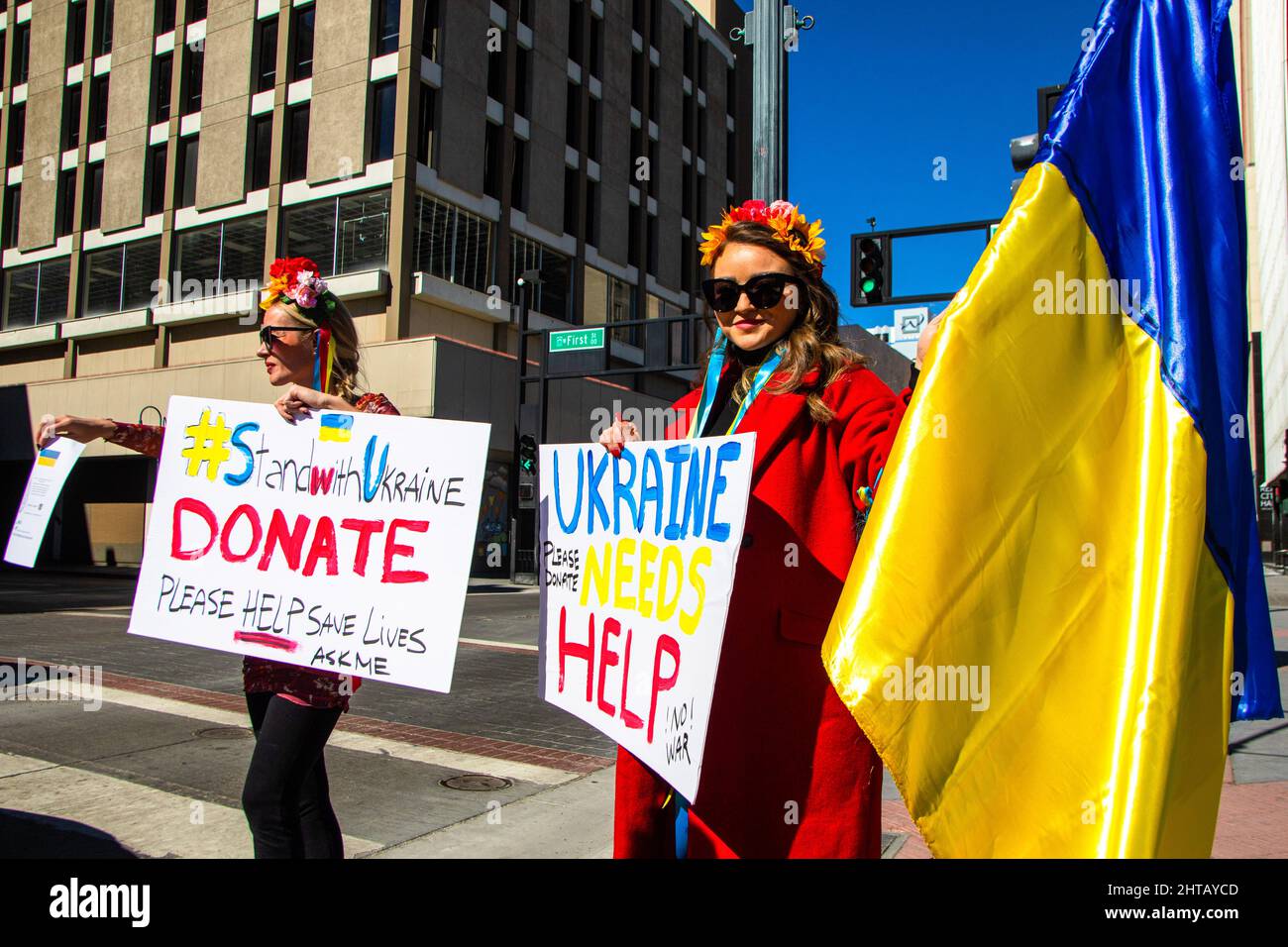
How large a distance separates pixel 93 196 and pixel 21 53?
749cm

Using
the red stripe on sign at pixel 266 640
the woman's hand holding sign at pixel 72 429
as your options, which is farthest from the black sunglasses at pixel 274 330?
the red stripe on sign at pixel 266 640

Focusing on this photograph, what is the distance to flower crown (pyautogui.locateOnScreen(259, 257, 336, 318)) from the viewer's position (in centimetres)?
291

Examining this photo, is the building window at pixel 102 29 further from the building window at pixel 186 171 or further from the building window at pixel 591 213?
the building window at pixel 591 213

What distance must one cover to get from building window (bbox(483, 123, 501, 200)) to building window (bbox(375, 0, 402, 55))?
362 centimetres

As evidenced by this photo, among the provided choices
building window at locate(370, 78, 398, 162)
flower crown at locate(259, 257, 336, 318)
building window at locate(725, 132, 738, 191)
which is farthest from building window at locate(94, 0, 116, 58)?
flower crown at locate(259, 257, 336, 318)

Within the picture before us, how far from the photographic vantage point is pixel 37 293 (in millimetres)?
31453

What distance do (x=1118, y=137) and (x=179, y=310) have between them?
29341mm

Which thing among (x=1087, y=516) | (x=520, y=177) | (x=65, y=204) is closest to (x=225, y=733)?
(x=1087, y=516)

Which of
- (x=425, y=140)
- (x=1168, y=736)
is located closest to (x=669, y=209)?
(x=425, y=140)

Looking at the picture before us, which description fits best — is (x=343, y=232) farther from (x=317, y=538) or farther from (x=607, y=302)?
(x=317, y=538)

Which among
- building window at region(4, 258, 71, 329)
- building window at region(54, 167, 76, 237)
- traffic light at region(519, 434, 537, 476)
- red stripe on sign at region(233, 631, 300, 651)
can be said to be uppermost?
building window at region(54, 167, 76, 237)

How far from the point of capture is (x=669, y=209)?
116ft

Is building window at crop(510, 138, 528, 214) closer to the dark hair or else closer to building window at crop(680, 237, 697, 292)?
building window at crop(680, 237, 697, 292)

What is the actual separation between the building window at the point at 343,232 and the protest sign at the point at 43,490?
73.6 ft
